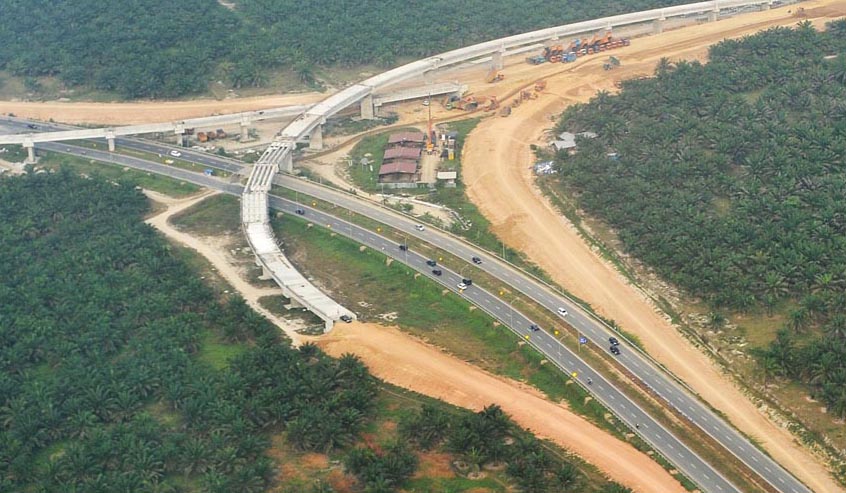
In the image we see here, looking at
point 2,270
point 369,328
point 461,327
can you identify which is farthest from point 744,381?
A: point 2,270

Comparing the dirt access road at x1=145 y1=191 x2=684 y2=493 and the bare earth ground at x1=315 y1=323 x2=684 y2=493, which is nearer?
the bare earth ground at x1=315 y1=323 x2=684 y2=493

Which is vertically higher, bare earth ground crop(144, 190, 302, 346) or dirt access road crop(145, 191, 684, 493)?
bare earth ground crop(144, 190, 302, 346)

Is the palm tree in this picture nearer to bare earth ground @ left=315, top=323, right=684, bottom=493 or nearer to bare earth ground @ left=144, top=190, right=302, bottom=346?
bare earth ground @ left=315, top=323, right=684, bottom=493

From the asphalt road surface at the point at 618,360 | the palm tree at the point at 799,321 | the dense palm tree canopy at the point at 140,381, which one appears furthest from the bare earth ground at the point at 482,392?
the palm tree at the point at 799,321

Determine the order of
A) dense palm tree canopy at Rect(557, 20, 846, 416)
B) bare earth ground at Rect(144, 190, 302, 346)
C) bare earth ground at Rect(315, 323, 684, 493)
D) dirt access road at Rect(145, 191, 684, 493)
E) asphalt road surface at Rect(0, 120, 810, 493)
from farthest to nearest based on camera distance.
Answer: bare earth ground at Rect(144, 190, 302, 346) < dense palm tree canopy at Rect(557, 20, 846, 416) < asphalt road surface at Rect(0, 120, 810, 493) < dirt access road at Rect(145, 191, 684, 493) < bare earth ground at Rect(315, 323, 684, 493)

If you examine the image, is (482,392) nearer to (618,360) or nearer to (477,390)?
(477,390)

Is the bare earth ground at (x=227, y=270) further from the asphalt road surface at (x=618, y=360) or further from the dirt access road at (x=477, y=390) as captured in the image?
the asphalt road surface at (x=618, y=360)

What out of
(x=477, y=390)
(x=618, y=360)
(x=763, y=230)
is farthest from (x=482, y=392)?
(x=763, y=230)

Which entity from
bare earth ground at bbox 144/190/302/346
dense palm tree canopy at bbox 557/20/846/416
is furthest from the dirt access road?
dense palm tree canopy at bbox 557/20/846/416
